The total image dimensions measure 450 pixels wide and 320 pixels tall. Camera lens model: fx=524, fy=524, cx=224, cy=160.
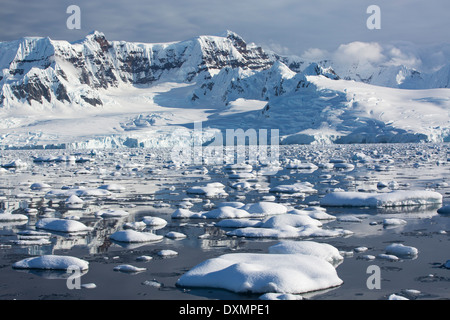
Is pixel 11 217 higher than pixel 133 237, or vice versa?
pixel 11 217

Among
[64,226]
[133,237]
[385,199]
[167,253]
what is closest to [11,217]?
[64,226]

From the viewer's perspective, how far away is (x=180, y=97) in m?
153

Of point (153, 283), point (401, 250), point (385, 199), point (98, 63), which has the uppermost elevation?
point (98, 63)

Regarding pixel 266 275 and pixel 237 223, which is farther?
pixel 237 223

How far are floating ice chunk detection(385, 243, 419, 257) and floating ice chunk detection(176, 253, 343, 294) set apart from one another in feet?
5.14

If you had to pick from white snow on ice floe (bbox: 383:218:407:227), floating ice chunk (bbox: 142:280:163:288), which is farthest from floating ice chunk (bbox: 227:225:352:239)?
floating ice chunk (bbox: 142:280:163:288)

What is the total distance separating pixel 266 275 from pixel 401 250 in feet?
8.83

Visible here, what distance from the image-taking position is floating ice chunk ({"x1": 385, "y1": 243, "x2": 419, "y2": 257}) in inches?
299

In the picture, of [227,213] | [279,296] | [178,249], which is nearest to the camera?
[279,296]

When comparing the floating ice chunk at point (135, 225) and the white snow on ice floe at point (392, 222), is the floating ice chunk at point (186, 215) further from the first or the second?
the white snow on ice floe at point (392, 222)

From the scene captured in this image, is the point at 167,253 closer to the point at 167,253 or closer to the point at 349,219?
the point at 167,253

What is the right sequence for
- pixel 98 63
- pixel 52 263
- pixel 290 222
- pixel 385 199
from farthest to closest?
pixel 98 63 < pixel 385 199 < pixel 290 222 < pixel 52 263

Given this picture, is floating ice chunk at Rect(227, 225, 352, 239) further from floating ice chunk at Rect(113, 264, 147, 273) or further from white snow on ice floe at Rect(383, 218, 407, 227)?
floating ice chunk at Rect(113, 264, 147, 273)

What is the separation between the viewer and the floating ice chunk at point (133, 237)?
28.4ft
